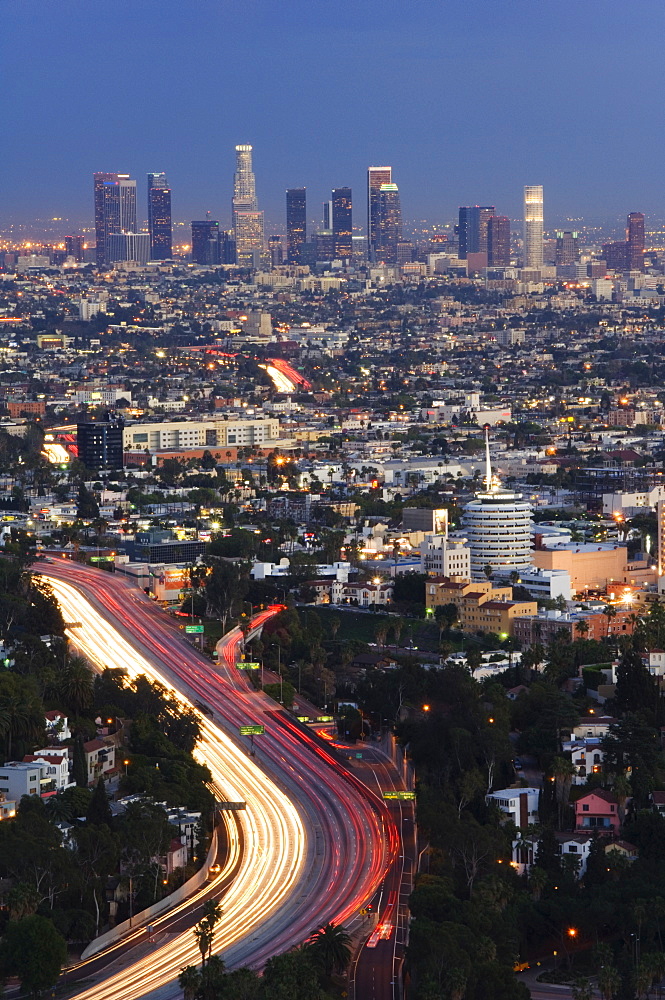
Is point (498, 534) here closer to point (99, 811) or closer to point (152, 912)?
point (99, 811)

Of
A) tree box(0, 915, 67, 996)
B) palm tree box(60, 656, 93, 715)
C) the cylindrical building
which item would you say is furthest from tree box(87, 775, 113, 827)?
the cylindrical building

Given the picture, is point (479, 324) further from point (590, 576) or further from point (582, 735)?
point (582, 735)

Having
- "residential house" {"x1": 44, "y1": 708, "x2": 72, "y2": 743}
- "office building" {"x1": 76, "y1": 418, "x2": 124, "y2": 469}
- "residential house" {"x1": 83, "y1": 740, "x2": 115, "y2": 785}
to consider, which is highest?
"residential house" {"x1": 44, "y1": 708, "x2": 72, "y2": 743}

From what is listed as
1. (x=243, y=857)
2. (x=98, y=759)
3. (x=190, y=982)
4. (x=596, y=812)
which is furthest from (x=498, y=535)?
(x=190, y=982)

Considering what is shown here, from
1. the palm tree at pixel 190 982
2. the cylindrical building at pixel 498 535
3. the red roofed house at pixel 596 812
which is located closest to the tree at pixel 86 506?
the cylindrical building at pixel 498 535

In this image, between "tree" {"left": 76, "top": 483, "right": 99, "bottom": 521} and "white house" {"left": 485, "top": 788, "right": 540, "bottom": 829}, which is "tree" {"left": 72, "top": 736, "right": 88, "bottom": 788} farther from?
"tree" {"left": 76, "top": 483, "right": 99, "bottom": 521}
